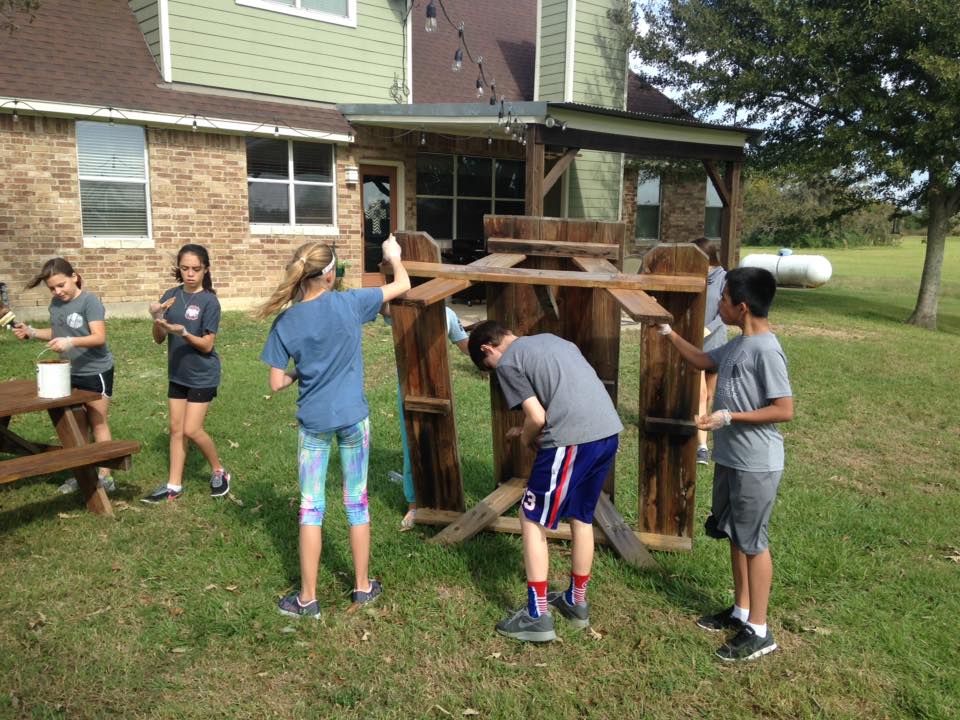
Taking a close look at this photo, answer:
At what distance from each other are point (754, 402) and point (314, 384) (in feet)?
Result: 6.08

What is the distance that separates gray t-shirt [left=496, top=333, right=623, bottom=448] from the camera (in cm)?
328

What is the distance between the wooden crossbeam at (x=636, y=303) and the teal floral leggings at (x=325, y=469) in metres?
1.28

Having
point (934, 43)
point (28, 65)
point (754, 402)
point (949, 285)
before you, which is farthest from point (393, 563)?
point (949, 285)

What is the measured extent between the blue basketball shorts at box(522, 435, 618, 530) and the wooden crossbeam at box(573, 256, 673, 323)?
0.55 m

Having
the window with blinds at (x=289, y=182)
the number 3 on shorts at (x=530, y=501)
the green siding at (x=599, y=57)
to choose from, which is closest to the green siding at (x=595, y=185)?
the green siding at (x=599, y=57)

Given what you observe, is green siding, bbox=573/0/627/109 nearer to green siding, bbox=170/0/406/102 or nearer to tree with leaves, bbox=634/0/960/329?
tree with leaves, bbox=634/0/960/329

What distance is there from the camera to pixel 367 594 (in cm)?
374

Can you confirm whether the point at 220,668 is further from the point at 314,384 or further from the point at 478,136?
the point at 478,136

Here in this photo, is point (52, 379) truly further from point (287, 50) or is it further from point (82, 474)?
point (287, 50)

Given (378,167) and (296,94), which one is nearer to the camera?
(296,94)

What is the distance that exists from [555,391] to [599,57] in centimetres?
1412

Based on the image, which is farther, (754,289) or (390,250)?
(390,250)

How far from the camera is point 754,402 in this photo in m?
3.17

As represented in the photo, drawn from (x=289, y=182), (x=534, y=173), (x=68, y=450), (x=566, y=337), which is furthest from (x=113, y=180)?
(x=566, y=337)
